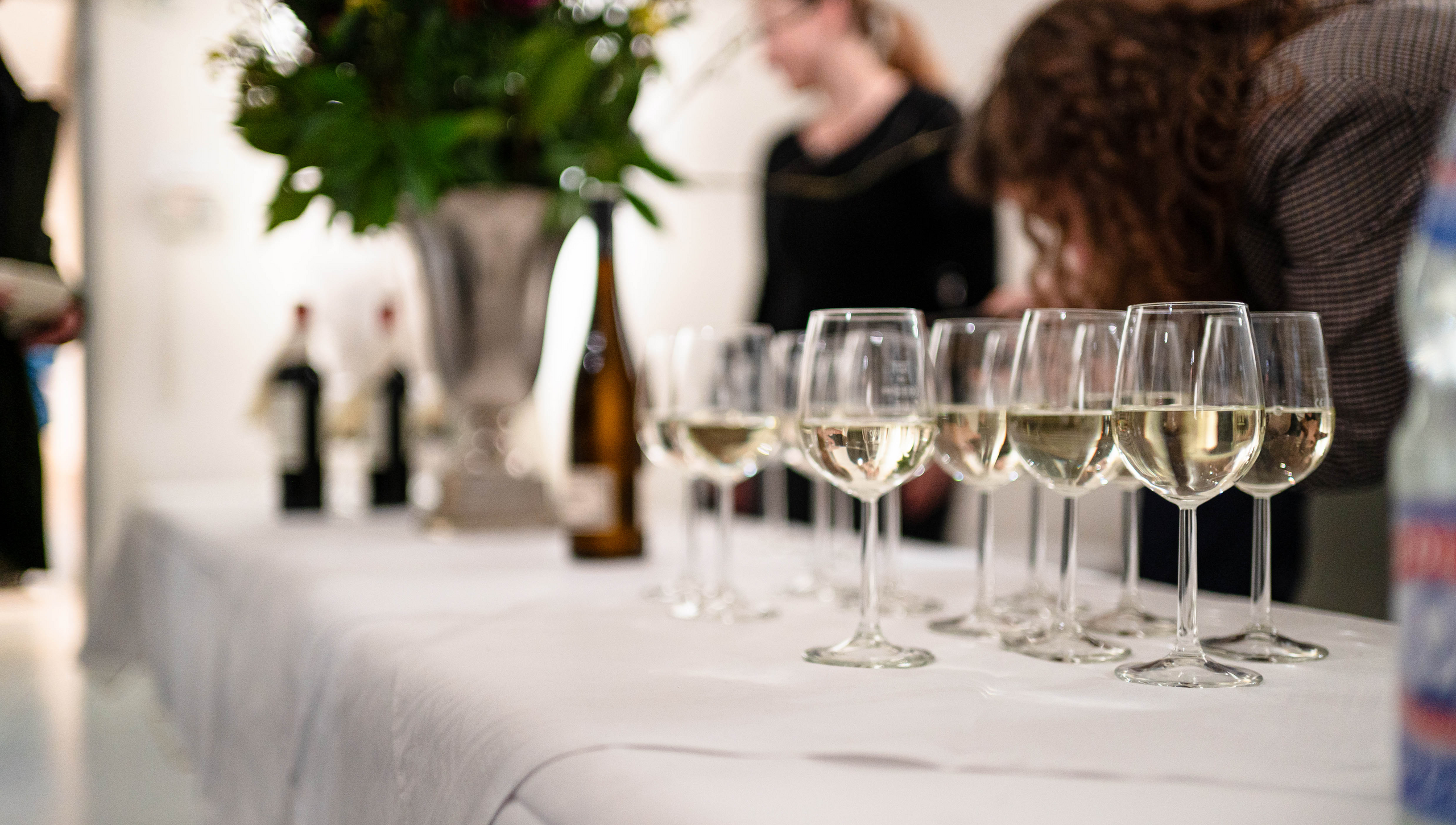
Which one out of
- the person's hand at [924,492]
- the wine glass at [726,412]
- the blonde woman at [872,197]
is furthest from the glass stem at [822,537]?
the blonde woman at [872,197]

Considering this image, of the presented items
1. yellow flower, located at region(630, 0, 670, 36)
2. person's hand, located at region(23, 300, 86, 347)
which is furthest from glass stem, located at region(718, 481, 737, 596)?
person's hand, located at region(23, 300, 86, 347)

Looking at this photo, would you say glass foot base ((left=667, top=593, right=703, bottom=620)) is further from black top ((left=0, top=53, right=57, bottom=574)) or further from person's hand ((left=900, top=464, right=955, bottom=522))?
black top ((left=0, top=53, right=57, bottom=574))

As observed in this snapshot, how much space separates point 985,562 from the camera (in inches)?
35.4

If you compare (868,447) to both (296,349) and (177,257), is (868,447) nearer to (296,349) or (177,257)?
(296,349)

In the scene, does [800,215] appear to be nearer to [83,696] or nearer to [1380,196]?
[1380,196]

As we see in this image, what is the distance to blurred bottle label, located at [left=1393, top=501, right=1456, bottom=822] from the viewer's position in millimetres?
316

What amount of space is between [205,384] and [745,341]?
3.01 metres

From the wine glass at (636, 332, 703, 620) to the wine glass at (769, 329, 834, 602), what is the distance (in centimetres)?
9

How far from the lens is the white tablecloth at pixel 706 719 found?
0.49 m

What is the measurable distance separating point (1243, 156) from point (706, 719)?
0.93 metres

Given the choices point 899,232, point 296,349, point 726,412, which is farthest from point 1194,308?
point 899,232

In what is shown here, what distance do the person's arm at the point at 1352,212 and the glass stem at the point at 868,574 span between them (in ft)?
2.22

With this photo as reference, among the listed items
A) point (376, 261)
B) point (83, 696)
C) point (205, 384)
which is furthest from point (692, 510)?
point (205, 384)

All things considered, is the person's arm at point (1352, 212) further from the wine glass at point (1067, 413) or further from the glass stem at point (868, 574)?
the glass stem at point (868, 574)
